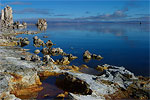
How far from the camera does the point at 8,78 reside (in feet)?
84.2

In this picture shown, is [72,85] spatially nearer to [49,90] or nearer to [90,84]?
[90,84]

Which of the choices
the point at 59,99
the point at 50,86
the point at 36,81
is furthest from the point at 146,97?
the point at 36,81

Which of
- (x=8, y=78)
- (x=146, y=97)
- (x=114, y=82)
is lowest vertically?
(x=146, y=97)

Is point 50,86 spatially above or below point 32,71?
below

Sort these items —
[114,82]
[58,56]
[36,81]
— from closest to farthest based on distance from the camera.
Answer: [114,82] → [36,81] → [58,56]

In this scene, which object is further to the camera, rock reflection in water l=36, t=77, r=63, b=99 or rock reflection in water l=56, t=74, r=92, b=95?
rock reflection in water l=56, t=74, r=92, b=95

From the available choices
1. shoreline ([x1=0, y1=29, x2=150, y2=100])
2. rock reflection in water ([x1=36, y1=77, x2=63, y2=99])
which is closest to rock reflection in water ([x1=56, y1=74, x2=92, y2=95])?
shoreline ([x1=0, y1=29, x2=150, y2=100])

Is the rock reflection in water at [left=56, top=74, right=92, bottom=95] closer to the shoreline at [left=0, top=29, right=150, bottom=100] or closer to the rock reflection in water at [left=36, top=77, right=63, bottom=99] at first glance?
the shoreline at [left=0, top=29, right=150, bottom=100]

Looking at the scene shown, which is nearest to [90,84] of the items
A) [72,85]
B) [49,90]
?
[72,85]

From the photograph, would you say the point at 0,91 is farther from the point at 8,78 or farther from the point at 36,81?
the point at 36,81

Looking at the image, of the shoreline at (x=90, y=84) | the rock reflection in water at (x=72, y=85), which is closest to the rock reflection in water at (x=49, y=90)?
the shoreline at (x=90, y=84)

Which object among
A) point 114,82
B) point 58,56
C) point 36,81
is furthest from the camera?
point 58,56

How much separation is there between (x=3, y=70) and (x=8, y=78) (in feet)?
14.6

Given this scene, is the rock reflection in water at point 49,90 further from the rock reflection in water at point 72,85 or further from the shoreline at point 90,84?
the rock reflection in water at point 72,85
